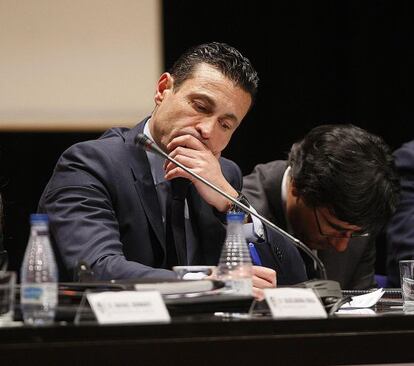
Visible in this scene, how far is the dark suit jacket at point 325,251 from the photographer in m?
2.84

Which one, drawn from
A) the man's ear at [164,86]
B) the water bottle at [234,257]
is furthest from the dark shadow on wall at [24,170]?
the water bottle at [234,257]

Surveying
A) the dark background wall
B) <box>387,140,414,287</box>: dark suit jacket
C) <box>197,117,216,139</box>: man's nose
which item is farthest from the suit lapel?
the dark background wall

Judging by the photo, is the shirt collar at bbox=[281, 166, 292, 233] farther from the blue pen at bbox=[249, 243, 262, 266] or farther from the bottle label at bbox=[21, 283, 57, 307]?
the bottle label at bbox=[21, 283, 57, 307]

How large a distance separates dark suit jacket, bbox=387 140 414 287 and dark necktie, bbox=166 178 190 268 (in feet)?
3.70

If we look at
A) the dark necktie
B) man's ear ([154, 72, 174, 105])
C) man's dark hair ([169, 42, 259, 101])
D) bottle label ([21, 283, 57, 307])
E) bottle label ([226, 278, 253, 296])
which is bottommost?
the dark necktie

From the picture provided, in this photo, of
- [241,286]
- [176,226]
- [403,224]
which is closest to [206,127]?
[176,226]

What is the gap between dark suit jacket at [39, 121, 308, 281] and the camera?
1.97 meters

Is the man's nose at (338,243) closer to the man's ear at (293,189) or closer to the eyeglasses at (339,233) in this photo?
the eyeglasses at (339,233)

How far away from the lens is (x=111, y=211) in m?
2.08

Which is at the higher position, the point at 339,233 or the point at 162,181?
the point at 162,181

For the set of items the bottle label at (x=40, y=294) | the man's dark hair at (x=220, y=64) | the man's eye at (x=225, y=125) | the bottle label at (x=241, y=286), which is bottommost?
the bottle label at (x=241, y=286)

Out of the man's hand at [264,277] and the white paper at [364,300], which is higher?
the man's hand at [264,277]

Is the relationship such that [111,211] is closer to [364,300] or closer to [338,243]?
[364,300]

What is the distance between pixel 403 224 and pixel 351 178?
2.20ft
